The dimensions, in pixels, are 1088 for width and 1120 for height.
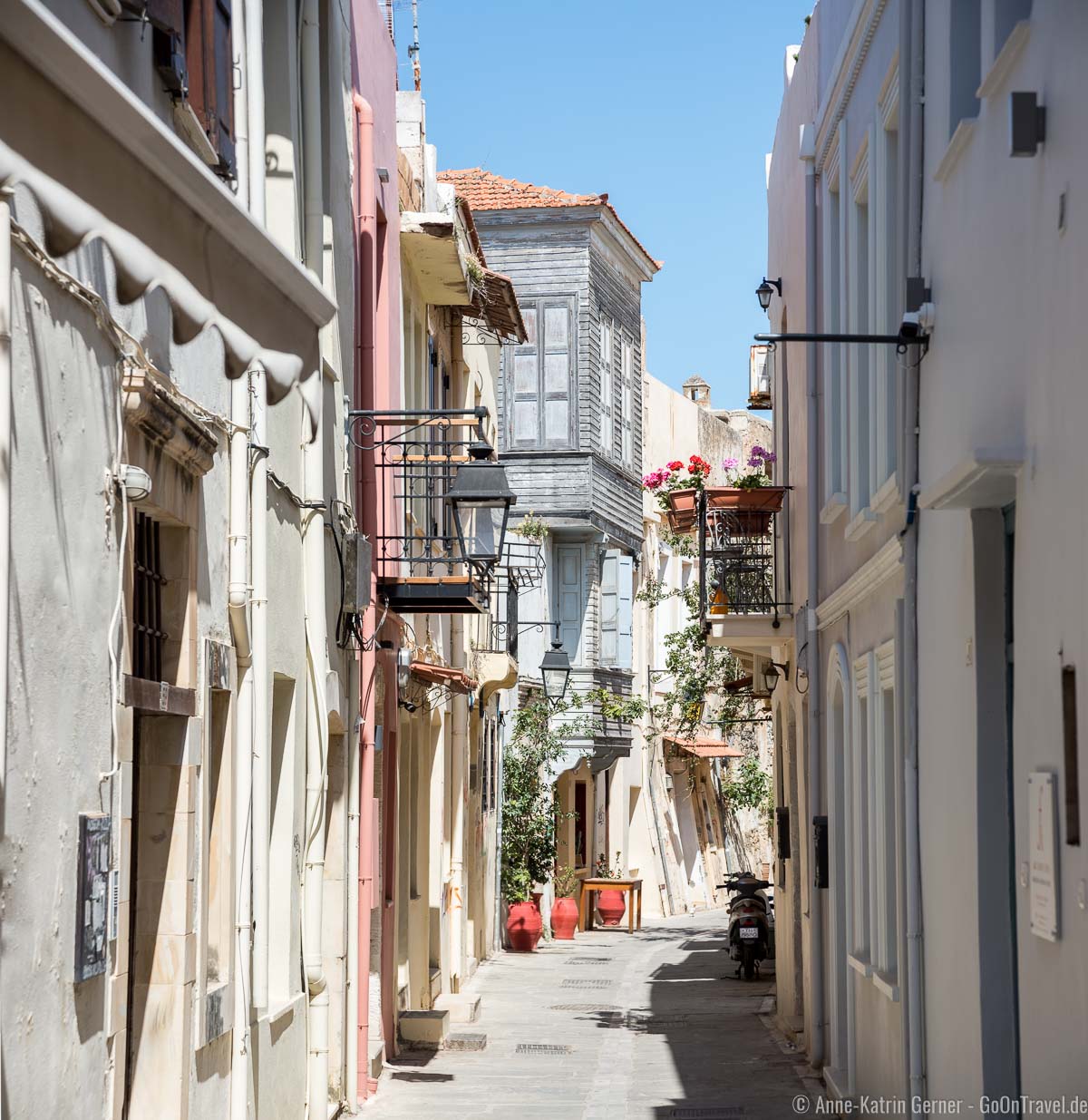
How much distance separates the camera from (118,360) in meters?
6.18

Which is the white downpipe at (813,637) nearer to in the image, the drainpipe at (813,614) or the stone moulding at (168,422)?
the drainpipe at (813,614)

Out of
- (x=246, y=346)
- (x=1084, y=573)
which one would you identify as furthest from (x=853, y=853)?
(x=246, y=346)

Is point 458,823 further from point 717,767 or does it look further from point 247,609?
point 717,767

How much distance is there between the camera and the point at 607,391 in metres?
31.6

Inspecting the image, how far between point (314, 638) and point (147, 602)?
11.5ft

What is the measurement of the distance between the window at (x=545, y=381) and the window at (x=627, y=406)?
7.65 ft

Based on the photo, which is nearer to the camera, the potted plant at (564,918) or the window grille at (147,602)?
the window grille at (147,602)

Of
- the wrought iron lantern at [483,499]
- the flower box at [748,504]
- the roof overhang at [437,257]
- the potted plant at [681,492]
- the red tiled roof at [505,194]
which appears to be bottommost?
the wrought iron lantern at [483,499]

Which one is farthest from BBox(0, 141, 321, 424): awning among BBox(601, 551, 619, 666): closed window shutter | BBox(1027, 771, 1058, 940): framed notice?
BBox(601, 551, 619, 666): closed window shutter

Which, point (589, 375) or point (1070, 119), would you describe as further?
point (589, 375)

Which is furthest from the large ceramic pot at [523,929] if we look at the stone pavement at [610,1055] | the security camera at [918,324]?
the security camera at [918,324]

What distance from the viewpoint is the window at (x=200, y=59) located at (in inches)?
281

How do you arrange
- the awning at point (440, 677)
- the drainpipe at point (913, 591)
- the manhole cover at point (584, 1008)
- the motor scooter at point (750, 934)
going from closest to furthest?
the drainpipe at point (913, 591) < the awning at point (440, 677) < the manhole cover at point (584, 1008) < the motor scooter at point (750, 934)

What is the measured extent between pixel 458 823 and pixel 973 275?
46.2ft
